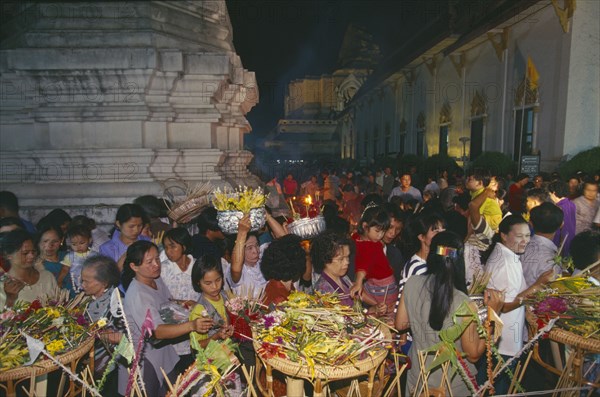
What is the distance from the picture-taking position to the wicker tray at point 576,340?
283cm

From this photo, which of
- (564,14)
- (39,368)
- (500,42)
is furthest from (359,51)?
(39,368)

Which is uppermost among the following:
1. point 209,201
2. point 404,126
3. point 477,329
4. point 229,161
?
point 404,126

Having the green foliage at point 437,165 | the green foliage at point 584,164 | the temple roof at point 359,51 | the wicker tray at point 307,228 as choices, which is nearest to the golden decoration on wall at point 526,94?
the green foliage at point 437,165

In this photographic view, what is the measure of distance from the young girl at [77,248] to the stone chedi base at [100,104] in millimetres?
1175

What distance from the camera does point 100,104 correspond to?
18.4ft

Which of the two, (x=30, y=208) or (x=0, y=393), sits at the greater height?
(x=30, y=208)

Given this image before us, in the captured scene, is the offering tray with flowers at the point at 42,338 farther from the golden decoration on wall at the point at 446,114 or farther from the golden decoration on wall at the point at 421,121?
the golden decoration on wall at the point at 421,121

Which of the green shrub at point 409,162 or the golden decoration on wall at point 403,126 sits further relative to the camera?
the golden decoration on wall at point 403,126

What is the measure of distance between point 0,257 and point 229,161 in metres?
3.71

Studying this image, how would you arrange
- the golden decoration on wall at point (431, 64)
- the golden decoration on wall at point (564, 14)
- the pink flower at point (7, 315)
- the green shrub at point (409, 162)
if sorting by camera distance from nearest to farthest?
the pink flower at point (7, 315) < the golden decoration on wall at point (564, 14) < the green shrub at point (409, 162) < the golden decoration on wall at point (431, 64)

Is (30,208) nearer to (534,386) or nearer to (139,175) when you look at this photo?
(139,175)

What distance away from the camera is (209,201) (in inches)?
189

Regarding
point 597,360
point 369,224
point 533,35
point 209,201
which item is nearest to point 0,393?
point 209,201

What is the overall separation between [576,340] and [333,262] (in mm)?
1855
